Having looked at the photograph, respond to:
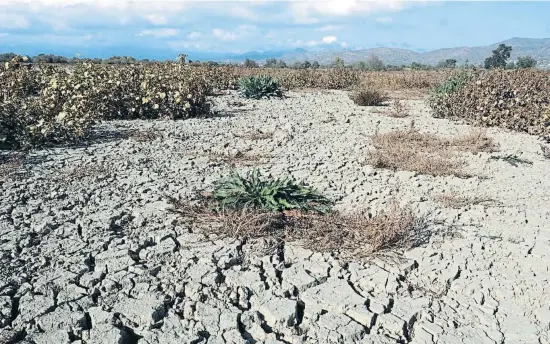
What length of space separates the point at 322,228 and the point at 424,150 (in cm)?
354

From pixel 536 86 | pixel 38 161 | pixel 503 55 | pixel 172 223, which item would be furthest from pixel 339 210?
pixel 503 55

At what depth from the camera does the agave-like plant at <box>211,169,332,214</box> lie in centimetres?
421

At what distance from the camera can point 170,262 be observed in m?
3.47

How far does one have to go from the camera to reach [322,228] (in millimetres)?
3893

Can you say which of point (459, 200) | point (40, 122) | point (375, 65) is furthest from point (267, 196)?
point (375, 65)

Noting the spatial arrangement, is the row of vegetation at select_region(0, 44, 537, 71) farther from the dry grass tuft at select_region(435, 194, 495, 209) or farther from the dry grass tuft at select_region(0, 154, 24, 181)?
the dry grass tuft at select_region(435, 194, 495, 209)

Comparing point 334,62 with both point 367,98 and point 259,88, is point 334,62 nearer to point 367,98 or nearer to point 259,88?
point 259,88

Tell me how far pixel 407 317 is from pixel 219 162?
138 inches

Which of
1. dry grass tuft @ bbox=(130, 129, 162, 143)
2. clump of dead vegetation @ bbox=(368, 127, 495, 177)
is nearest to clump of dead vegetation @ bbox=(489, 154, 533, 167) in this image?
clump of dead vegetation @ bbox=(368, 127, 495, 177)

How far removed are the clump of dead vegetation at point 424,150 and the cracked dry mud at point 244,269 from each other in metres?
0.26

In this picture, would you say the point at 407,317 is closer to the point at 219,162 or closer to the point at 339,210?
the point at 339,210

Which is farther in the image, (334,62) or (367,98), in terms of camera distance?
(334,62)

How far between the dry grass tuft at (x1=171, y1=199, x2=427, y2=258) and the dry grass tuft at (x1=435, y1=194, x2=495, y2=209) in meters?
0.66

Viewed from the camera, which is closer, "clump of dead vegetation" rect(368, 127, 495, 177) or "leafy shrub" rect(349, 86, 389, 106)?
"clump of dead vegetation" rect(368, 127, 495, 177)
